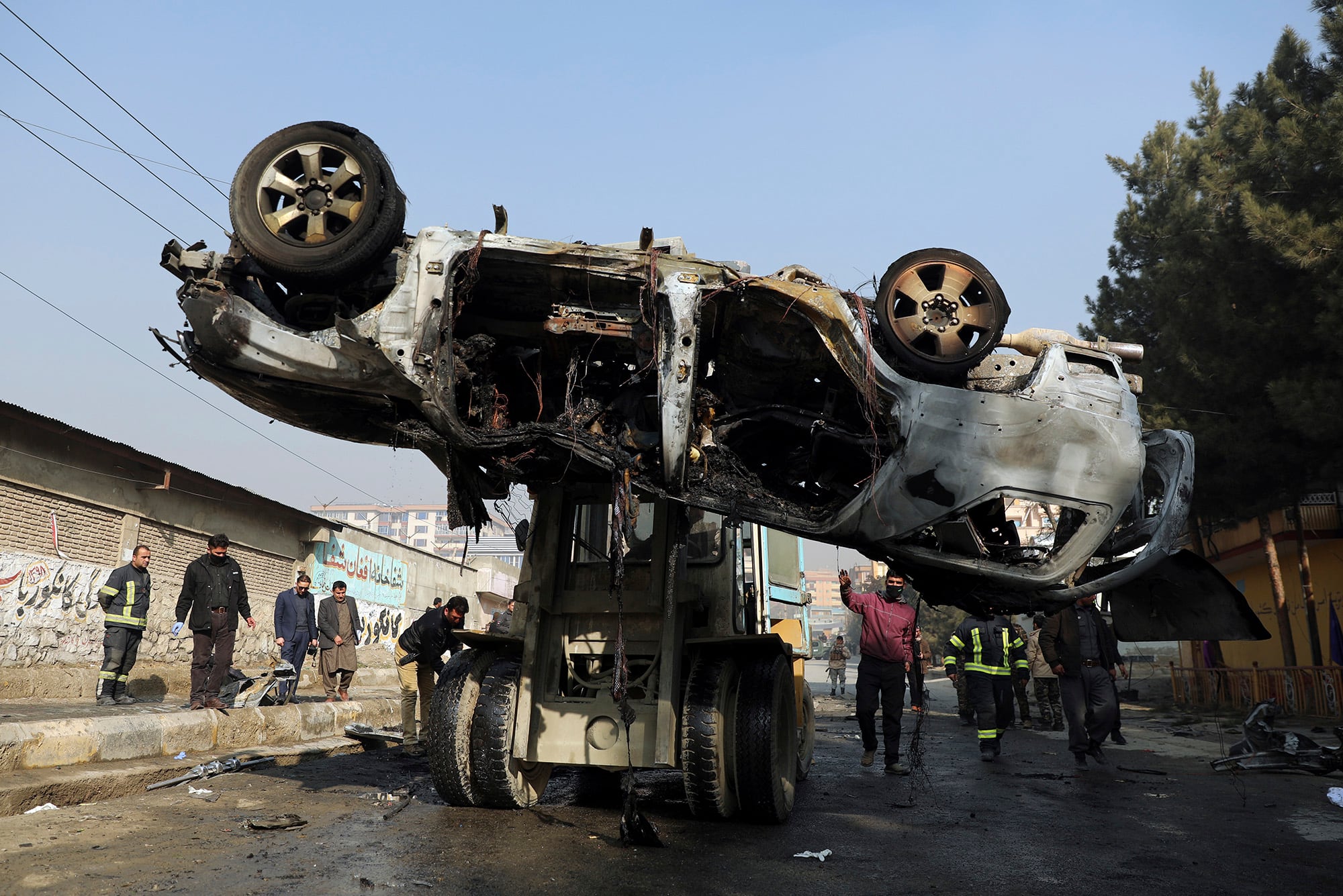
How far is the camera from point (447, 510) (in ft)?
18.2

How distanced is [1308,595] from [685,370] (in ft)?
56.0

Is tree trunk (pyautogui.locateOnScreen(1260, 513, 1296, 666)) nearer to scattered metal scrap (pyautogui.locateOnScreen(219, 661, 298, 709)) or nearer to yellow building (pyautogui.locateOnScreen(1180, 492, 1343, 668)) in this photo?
yellow building (pyautogui.locateOnScreen(1180, 492, 1343, 668))

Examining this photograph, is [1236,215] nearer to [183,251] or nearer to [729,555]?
[729,555]

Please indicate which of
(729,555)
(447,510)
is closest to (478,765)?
Result: (447,510)

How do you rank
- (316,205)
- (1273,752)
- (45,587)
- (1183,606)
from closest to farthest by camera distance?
(316,205) < (1183,606) < (1273,752) < (45,587)

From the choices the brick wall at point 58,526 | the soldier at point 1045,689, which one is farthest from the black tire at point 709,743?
the brick wall at point 58,526

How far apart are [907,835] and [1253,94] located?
49.9 feet

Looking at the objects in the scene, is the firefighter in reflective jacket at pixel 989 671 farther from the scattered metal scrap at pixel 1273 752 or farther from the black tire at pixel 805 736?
the scattered metal scrap at pixel 1273 752

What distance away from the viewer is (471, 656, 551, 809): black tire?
586 cm

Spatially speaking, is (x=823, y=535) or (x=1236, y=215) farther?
(x=1236, y=215)

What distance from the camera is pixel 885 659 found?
840 centimetres

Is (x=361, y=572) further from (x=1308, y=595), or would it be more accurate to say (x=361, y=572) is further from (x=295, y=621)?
(x=1308, y=595)

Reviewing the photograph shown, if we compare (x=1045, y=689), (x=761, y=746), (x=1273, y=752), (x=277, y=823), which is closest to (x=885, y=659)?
(x=761, y=746)

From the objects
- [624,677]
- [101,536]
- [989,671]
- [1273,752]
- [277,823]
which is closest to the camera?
[277,823]
